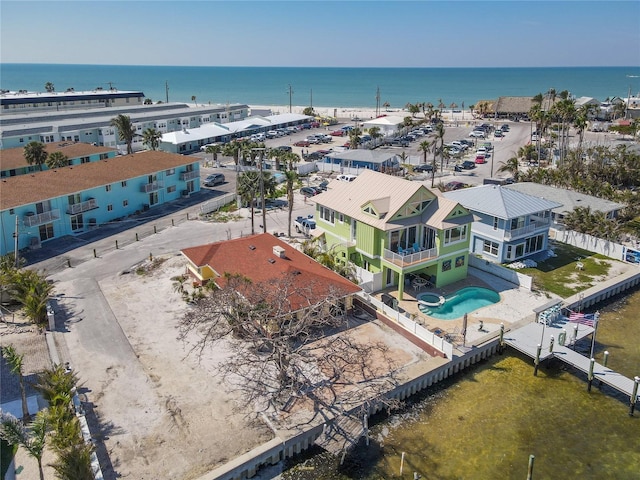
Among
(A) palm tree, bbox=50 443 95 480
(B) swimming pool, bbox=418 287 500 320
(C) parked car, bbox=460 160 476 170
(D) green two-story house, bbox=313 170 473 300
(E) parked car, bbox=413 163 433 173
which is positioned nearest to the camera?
(A) palm tree, bbox=50 443 95 480

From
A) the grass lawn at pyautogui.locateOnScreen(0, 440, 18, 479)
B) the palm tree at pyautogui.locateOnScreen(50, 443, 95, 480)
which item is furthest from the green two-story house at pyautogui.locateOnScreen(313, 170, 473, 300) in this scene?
the grass lawn at pyautogui.locateOnScreen(0, 440, 18, 479)

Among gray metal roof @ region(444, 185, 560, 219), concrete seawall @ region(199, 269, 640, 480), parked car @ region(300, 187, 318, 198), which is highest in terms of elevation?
gray metal roof @ region(444, 185, 560, 219)

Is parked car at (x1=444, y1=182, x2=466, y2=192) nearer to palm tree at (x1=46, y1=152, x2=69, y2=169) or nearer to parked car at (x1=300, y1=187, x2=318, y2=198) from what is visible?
parked car at (x1=300, y1=187, x2=318, y2=198)

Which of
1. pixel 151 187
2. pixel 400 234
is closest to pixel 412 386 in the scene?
pixel 400 234

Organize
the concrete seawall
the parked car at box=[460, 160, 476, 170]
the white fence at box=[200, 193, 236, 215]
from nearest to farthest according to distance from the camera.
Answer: the concrete seawall < the white fence at box=[200, 193, 236, 215] < the parked car at box=[460, 160, 476, 170]

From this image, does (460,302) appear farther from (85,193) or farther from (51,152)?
(51,152)

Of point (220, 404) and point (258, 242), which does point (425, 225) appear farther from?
point (220, 404)

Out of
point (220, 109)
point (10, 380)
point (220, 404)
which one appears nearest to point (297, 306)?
point (220, 404)
